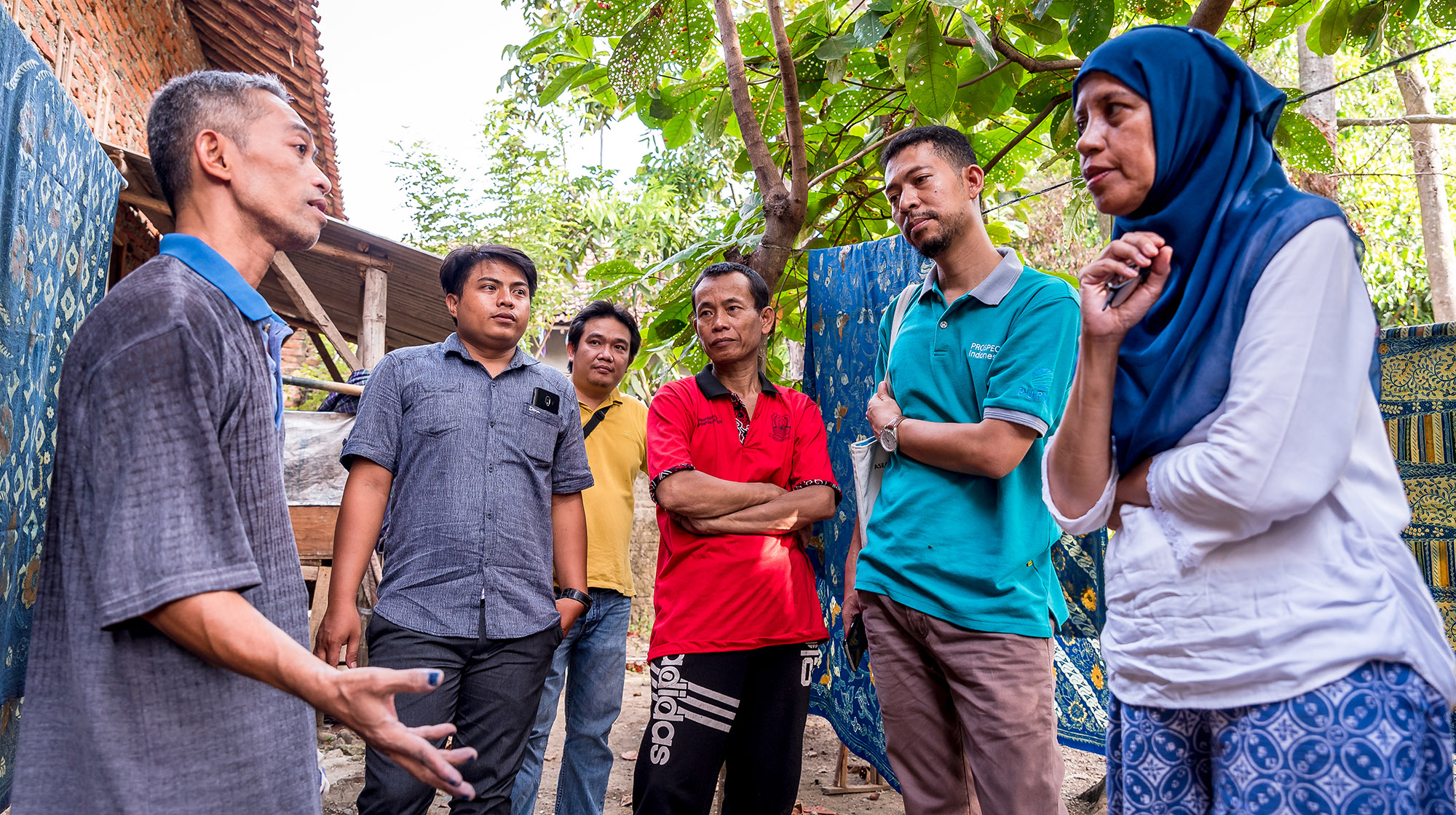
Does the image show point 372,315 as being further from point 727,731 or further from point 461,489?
point 727,731

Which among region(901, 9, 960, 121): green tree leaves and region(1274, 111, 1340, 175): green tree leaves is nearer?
region(901, 9, 960, 121): green tree leaves

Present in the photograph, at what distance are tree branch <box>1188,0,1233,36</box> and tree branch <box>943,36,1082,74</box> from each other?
1.32ft

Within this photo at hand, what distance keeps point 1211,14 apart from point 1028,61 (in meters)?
0.58

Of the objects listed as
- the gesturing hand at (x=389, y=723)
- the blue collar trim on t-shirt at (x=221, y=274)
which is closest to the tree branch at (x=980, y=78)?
the blue collar trim on t-shirt at (x=221, y=274)

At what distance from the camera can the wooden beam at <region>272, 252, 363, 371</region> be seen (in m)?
6.54

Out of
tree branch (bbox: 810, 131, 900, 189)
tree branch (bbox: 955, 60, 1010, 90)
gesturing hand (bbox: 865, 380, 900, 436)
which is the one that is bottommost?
gesturing hand (bbox: 865, 380, 900, 436)

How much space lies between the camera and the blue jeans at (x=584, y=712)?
11.2 feet

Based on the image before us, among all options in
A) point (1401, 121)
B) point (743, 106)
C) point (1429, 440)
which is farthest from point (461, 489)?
point (1401, 121)

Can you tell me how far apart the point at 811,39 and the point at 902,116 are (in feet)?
2.13

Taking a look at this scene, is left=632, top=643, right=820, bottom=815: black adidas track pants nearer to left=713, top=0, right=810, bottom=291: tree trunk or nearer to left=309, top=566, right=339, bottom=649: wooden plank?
left=713, top=0, right=810, bottom=291: tree trunk

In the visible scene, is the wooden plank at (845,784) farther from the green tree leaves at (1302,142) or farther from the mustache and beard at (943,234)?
the green tree leaves at (1302,142)

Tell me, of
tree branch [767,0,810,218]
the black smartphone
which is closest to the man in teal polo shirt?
the black smartphone

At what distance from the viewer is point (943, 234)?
2.35 metres

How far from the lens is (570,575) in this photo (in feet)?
9.55
